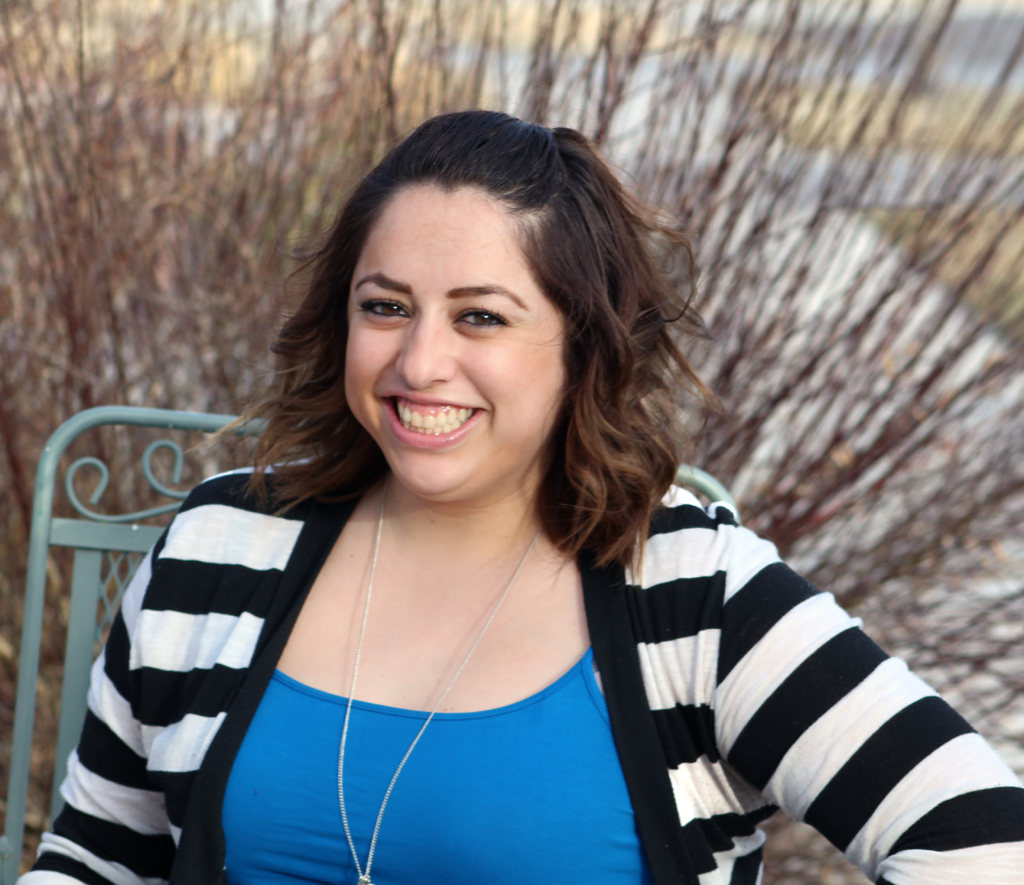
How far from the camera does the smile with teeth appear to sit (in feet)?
4.83

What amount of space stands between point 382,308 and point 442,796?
2.24 feet

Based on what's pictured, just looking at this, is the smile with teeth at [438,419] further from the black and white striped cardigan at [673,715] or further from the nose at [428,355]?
the black and white striped cardigan at [673,715]

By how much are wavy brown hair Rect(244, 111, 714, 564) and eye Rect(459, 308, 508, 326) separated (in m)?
0.08

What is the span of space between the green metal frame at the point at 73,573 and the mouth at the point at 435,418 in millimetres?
484

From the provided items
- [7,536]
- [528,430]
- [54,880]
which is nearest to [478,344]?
[528,430]

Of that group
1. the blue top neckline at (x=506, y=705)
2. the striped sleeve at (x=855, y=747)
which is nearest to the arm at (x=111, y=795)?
the blue top neckline at (x=506, y=705)

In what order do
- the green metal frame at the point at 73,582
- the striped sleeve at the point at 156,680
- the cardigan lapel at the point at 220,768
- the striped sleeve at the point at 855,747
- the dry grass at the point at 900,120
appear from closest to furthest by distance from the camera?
1. the striped sleeve at the point at 855,747
2. the cardigan lapel at the point at 220,768
3. the striped sleeve at the point at 156,680
4. the green metal frame at the point at 73,582
5. the dry grass at the point at 900,120

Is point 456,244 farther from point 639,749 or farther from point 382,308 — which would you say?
point 639,749

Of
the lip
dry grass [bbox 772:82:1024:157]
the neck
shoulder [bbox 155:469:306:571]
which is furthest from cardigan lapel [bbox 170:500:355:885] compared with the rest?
dry grass [bbox 772:82:1024:157]

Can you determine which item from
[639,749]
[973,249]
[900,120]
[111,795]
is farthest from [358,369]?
[973,249]

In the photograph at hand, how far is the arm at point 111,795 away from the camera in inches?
63.2

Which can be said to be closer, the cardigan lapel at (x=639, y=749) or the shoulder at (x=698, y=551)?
the cardigan lapel at (x=639, y=749)

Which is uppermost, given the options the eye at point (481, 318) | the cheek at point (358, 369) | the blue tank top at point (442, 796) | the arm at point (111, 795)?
the eye at point (481, 318)

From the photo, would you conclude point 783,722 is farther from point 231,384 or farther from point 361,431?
point 231,384
